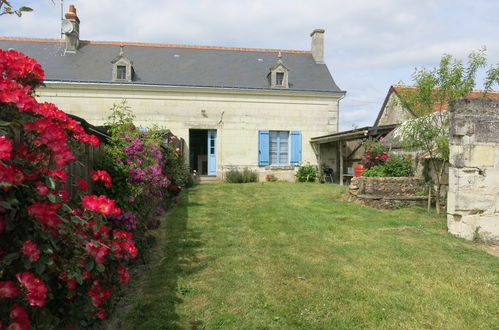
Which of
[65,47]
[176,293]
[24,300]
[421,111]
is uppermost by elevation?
[65,47]

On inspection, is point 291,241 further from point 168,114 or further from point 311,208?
point 168,114

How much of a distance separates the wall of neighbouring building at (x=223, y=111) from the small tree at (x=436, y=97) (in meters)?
8.05

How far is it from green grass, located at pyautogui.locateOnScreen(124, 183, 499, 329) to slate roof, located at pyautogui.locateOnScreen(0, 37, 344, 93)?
9.93 meters

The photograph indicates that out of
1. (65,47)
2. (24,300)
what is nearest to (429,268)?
(24,300)

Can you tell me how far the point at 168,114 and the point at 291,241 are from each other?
10707mm

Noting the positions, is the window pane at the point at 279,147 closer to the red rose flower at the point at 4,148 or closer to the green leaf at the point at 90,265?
the green leaf at the point at 90,265

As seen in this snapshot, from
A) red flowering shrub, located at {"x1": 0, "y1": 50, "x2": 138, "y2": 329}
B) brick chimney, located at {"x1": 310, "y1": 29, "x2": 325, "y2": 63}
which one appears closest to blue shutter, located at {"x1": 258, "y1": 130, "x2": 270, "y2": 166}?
brick chimney, located at {"x1": 310, "y1": 29, "x2": 325, "y2": 63}

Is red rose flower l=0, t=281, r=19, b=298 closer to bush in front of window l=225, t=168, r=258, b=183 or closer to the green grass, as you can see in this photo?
the green grass

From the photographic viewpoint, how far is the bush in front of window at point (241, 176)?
14.5 m

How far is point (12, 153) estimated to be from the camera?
1.66m

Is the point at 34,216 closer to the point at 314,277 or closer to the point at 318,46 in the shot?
the point at 314,277

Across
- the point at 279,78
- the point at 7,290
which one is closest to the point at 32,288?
the point at 7,290

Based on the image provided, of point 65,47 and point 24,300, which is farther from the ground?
point 65,47

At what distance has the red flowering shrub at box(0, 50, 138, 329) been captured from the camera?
1549mm
